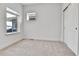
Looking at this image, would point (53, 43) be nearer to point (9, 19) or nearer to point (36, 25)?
point (36, 25)

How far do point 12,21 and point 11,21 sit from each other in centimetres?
6

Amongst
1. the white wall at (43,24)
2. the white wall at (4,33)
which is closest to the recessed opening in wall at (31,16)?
the white wall at (43,24)

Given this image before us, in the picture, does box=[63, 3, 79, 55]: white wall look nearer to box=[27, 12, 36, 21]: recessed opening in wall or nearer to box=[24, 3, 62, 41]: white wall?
box=[24, 3, 62, 41]: white wall

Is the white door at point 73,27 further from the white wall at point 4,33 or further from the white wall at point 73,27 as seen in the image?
the white wall at point 4,33

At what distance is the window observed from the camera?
280 cm

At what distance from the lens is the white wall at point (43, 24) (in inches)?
101

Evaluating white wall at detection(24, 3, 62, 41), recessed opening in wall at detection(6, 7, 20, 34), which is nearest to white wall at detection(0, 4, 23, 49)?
recessed opening in wall at detection(6, 7, 20, 34)

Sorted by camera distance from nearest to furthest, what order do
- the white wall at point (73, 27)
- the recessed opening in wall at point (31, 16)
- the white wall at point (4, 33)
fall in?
1. the white wall at point (73, 27)
2. the recessed opening in wall at point (31, 16)
3. the white wall at point (4, 33)

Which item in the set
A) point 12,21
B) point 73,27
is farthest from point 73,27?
point 12,21

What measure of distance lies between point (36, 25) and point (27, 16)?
0.45 meters

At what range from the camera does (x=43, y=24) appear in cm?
309

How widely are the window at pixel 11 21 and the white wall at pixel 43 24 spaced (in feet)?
1.34

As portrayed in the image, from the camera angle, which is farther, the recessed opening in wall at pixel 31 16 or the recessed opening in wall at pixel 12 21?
the recessed opening in wall at pixel 12 21

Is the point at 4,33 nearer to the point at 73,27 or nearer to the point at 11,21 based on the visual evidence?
the point at 11,21
